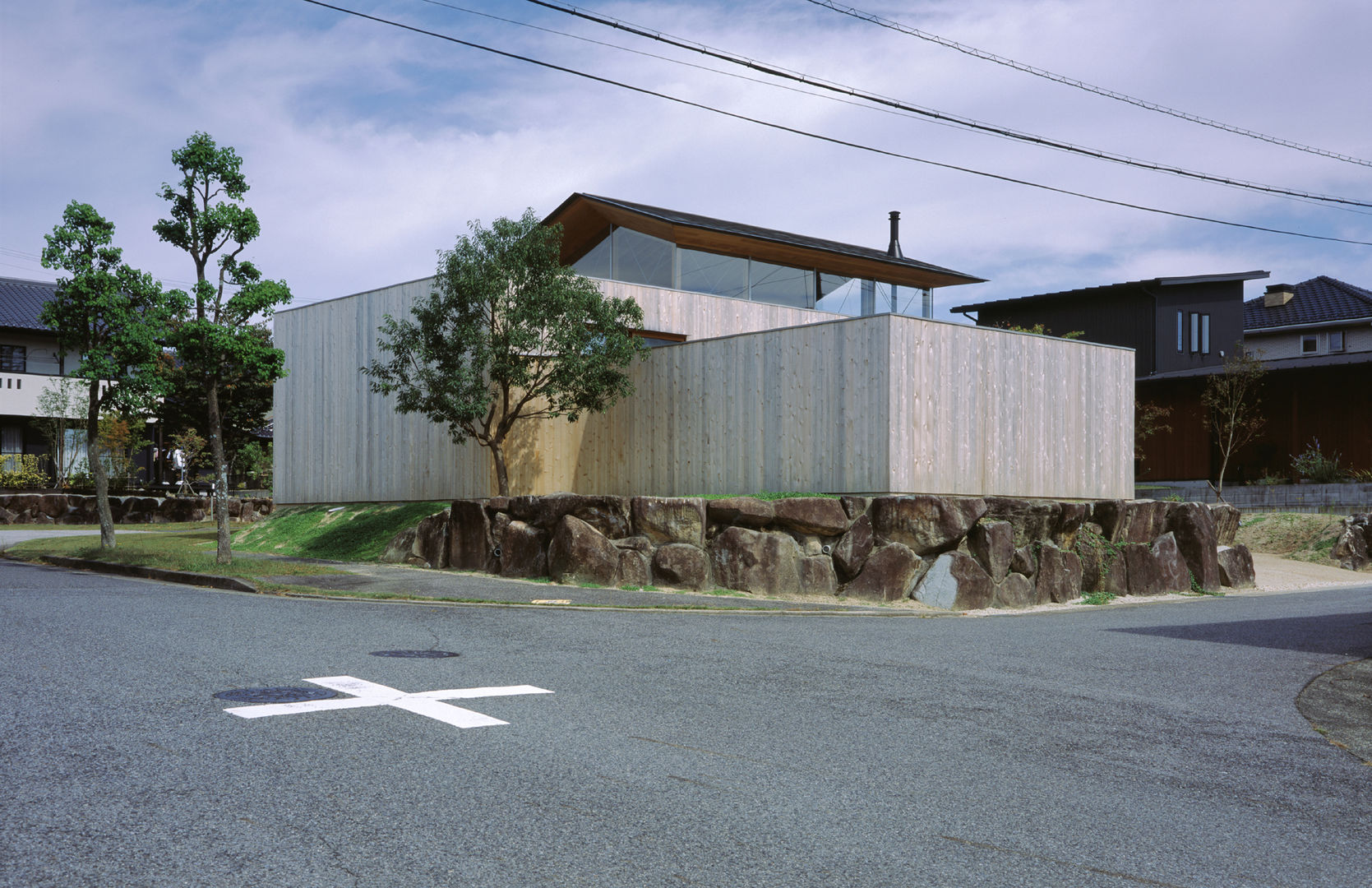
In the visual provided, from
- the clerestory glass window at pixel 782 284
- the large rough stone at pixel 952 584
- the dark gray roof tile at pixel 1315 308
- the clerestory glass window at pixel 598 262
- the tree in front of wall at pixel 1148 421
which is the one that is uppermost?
the dark gray roof tile at pixel 1315 308

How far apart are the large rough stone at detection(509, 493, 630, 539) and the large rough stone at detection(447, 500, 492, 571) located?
3.63 feet

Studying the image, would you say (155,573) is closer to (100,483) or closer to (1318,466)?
(100,483)

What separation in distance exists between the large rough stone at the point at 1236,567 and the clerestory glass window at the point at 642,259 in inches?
470

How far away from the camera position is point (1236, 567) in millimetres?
19047

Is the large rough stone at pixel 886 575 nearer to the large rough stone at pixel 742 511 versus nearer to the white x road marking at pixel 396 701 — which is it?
the large rough stone at pixel 742 511

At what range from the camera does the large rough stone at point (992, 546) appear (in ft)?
50.3

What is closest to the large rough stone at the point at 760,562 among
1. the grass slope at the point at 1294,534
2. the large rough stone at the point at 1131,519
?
the large rough stone at the point at 1131,519

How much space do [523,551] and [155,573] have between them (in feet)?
18.0

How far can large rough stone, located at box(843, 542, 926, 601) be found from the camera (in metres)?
14.9

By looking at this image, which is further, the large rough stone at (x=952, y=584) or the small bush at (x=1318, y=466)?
the small bush at (x=1318, y=466)

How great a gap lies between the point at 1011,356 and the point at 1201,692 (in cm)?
972

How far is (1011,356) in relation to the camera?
56.1 ft

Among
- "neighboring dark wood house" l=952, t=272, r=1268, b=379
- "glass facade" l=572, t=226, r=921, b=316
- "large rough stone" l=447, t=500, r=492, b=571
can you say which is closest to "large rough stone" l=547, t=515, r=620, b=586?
"large rough stone" l=447, t=500, r=492, b=571

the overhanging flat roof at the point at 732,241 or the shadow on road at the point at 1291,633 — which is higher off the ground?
the overhanging flat roof at the point at 732,241
